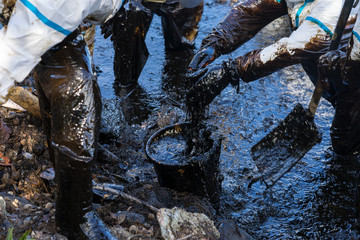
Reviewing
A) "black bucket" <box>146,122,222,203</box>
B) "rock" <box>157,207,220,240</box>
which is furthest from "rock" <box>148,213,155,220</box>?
"black bucket" <box>146,122,222,203</box>

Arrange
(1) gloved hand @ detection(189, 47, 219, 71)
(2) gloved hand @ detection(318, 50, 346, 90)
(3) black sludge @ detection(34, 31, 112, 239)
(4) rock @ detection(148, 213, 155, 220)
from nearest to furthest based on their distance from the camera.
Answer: (3) black sludge @ detection(34, 31, 112, 239) < (4) rock @ detection(148, 213, 155, 220) < (2) gloved hand @ detection(318, 50, 346, 90) < (1) gloved hand @ detection(189, 47, 219, 71)

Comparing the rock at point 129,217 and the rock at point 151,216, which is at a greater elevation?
the rock at point 129,217

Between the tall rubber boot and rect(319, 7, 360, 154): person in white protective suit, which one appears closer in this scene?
rect(319, 7, 360, 154): person in white protective suit

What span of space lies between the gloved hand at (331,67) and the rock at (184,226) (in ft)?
5.57

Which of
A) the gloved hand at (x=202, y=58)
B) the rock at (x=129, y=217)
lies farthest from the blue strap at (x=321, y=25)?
the rock at (x=129, y=217)

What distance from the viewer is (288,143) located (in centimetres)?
378

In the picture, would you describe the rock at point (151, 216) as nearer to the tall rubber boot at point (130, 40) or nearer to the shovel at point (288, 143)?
the shovel at point (288, 143)

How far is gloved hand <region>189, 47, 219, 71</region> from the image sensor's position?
153 inches

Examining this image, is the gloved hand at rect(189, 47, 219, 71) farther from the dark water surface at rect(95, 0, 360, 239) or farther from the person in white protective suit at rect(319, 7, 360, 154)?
the person in white protective suit at rect(319, 7, 360, 154)

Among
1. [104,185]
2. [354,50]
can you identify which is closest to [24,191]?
[104,185]

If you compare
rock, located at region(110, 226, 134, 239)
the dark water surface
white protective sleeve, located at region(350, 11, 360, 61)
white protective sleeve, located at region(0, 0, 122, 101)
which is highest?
white protective sleeve, located at region(0, 0, 122, 101)

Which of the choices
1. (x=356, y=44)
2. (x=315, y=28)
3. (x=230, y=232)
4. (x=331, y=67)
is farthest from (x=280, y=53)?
(x=230, y=232)

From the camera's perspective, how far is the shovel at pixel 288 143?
11.8 feet

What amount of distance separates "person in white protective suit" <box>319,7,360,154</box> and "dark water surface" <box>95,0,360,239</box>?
23 centimetres
